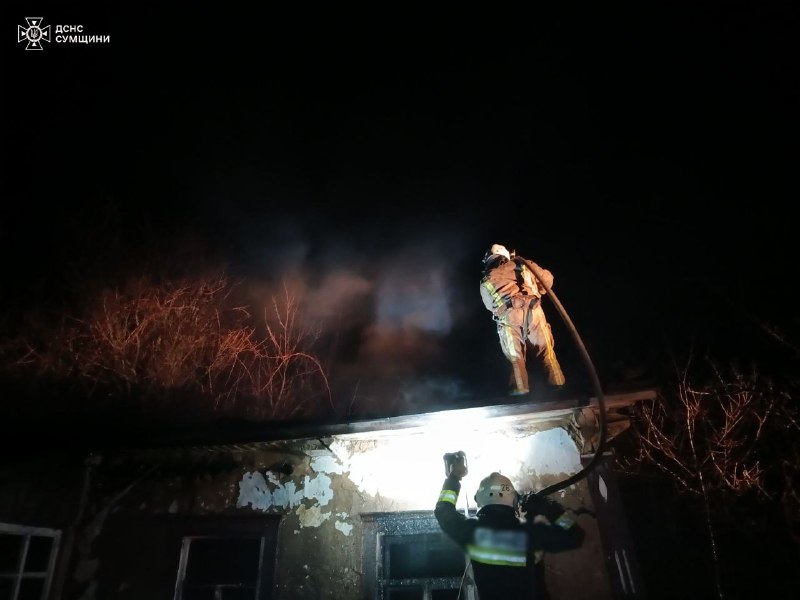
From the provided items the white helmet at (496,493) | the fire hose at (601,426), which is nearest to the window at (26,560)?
the white helmet at (496,493)

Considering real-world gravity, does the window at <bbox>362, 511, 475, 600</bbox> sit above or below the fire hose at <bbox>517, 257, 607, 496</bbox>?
below

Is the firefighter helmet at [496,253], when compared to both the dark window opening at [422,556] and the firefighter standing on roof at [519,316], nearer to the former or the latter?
the firefighter standing on roof at [519,316]

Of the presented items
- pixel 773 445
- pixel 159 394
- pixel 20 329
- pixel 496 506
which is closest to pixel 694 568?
pixel 773 445

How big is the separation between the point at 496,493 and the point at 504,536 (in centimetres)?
45

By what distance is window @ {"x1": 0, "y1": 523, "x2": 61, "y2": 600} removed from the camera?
589cm

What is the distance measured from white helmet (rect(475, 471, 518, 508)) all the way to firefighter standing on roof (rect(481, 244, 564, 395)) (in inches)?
108

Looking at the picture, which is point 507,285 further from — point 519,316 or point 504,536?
point 504,536

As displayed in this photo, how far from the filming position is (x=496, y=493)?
194 inches

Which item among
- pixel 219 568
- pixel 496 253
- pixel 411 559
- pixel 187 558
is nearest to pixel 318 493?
pixel 411 559

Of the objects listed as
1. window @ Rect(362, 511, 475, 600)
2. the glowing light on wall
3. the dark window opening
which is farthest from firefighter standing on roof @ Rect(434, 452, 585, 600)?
the dark window opening

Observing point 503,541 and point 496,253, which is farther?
point 496,253

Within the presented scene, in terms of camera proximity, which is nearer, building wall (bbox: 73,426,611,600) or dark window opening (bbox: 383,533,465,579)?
building wall (bbox: 73,426,611,600)

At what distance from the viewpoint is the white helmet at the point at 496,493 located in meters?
4.90

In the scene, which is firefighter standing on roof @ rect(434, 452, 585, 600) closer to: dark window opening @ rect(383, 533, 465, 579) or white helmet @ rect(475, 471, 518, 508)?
white helmet @ rect(475, 471, 518, 508)
